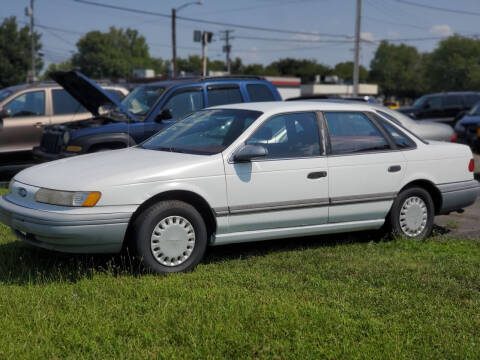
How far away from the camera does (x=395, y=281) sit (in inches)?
198

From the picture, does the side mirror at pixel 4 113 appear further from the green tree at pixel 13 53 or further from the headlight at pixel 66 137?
the green tree at pixel 13 53

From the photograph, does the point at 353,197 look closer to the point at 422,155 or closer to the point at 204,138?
the point at 422,155

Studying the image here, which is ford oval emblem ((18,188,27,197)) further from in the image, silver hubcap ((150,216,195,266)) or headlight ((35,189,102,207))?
silver hubcap ((150,216,195,266))

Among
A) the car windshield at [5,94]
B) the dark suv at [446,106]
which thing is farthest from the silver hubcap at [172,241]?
the dark suv at [446,106]

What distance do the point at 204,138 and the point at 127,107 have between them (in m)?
4.41

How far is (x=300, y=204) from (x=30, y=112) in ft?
24.1

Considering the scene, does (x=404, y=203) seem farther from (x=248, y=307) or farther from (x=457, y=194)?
(x=248, y=307)

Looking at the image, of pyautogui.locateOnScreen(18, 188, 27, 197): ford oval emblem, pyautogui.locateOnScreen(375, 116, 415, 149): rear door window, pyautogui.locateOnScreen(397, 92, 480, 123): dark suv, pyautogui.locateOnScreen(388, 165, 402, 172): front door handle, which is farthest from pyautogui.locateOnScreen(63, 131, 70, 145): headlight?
pyautogui.locateOnScreen(397, 92, 480, 123): dark suv

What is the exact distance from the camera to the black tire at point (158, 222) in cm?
507

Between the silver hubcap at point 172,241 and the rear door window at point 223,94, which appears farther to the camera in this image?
the rear door window at point 223,94

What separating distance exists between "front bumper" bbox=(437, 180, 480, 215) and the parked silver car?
7.09 metres

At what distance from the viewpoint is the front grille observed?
9219 millimetres


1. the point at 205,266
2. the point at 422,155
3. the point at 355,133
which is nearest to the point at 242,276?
the point at 205,266

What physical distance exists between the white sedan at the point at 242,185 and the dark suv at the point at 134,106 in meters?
2.65
